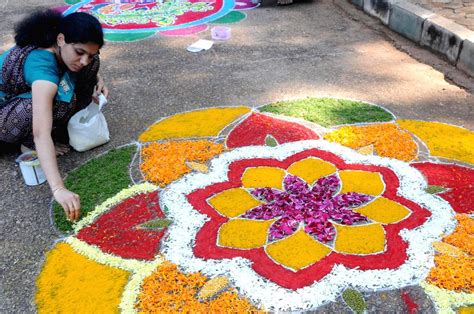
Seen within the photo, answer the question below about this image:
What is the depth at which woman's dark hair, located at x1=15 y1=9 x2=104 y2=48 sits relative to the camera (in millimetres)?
2672

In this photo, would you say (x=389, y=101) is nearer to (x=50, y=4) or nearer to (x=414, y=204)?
(x=414, y=204)

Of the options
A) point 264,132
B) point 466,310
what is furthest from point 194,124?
point 466,310

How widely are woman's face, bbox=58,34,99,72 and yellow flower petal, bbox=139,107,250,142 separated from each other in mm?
850

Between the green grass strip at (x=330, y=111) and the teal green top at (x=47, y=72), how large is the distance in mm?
1526

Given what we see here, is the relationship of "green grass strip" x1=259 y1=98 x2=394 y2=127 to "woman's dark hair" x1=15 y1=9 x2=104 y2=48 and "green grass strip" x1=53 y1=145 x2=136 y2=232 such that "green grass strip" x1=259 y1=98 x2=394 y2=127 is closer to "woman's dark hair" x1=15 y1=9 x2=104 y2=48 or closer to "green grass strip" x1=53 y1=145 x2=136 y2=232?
"green grass strip" x1=53 y1=145 x2=136 y2=232

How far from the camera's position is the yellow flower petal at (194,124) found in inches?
139

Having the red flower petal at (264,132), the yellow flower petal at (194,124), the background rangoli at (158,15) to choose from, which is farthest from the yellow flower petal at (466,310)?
the background rangoli at (158,15)

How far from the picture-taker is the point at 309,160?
315 cm

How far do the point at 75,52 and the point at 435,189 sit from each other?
2.27 meters

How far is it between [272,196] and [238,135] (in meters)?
0.83

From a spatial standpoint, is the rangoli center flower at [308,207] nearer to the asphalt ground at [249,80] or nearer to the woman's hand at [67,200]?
the woman's hand at [67,200]

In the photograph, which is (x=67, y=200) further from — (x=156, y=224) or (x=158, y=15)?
(x=158, y=15)

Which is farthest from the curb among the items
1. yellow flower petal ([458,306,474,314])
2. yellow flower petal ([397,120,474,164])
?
yellow flower petal ([458,306,474,314])

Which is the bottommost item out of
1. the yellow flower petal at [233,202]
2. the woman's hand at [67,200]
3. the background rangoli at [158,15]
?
the yellow flower petal at [233,202]
